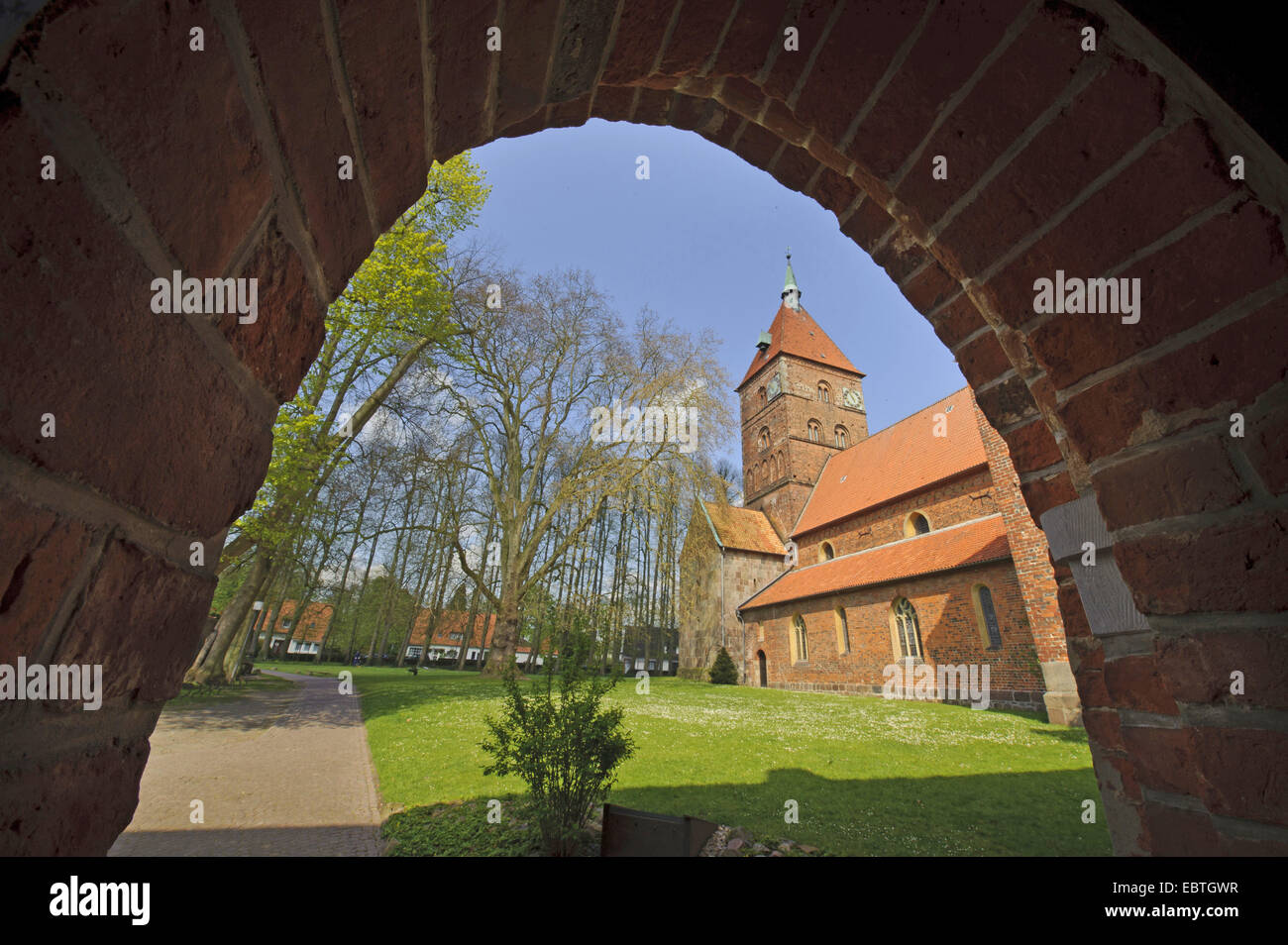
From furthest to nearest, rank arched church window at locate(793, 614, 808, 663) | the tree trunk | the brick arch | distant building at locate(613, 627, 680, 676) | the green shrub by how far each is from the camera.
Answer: distant building at locate(613, 627, 680, 676), arched church window at locate(793, 614, 808, 663), the tree trunk, the green shrub, the brick arch

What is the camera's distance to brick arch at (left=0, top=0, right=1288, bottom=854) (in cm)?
46

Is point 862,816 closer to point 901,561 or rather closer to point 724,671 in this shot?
point 901,561

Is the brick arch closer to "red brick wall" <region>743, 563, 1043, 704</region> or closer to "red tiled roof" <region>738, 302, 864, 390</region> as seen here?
"red brick wall" <region>743, 563, 1043, 704</region>

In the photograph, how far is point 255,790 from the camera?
17.3 feet

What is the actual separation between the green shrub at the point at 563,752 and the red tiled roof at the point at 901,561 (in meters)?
14.4

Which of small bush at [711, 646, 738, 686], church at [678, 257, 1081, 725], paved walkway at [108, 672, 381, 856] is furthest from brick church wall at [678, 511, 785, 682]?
paved walkway at [108, 672, 381, 856]

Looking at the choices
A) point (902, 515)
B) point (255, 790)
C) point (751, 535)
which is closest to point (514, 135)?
point (255, 790)

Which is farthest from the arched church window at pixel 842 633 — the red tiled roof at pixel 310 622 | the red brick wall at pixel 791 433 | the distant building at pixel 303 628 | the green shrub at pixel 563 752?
the red tiled roof at pixel 310 622

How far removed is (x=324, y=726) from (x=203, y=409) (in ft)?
36.1

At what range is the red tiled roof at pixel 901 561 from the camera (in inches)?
635

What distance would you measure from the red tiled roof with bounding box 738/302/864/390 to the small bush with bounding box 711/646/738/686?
18.0 m

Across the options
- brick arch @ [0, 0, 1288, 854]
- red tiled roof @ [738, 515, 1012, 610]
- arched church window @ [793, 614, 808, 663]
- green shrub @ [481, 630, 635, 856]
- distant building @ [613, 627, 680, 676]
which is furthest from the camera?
distant building @ [613, 627, 680, 676]

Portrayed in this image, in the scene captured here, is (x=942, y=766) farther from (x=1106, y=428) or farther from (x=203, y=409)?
(x=203, y=409)
